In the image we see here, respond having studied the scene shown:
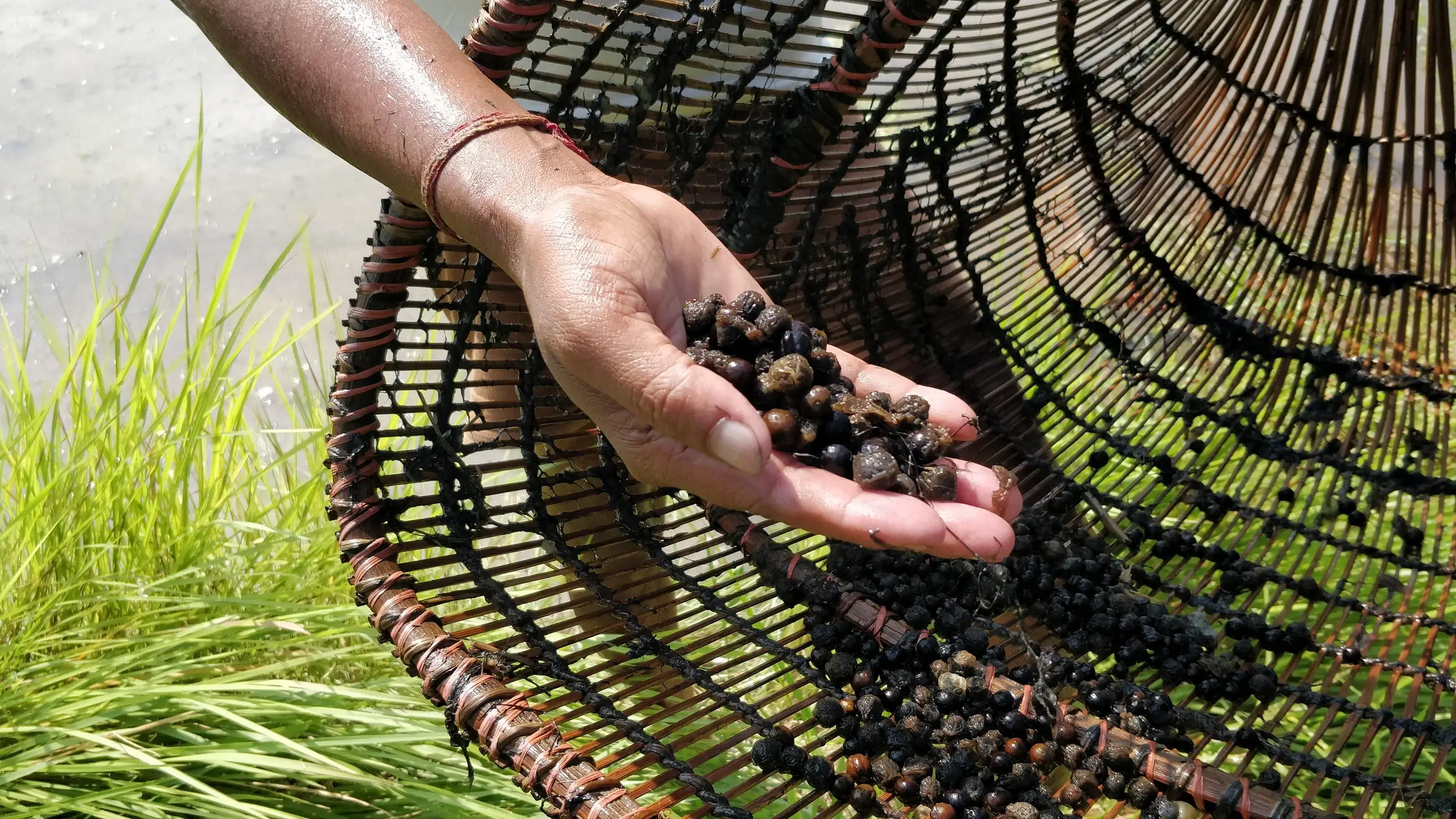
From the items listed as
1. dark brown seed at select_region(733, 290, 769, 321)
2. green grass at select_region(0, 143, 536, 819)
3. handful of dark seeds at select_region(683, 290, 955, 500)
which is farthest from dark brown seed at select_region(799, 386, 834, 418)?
green grass at select_region(0, 143, 536, 819)

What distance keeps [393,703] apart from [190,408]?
2.45 ft

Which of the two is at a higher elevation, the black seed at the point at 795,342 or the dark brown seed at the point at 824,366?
the black seed at the point at 795,342

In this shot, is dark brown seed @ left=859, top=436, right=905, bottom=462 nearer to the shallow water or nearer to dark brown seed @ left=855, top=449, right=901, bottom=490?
dark brown seed @ left=855, top=449, right=901, bottom=490

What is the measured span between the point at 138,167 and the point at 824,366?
3363 mm

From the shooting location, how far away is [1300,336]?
1936 mm

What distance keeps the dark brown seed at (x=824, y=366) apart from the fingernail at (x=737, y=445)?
0.25m

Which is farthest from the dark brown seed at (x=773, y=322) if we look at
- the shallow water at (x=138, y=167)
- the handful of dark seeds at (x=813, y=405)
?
the shallow water at (x=138, y=167)

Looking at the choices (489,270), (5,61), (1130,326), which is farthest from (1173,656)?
(5,61)

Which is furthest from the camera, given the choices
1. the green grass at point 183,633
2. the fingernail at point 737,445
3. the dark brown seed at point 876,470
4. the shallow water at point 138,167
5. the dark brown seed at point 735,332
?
the shallow water at point 138,167

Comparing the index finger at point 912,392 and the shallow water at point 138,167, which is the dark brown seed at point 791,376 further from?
the shallow water at point 138,167

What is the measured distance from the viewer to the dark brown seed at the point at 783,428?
1.16 meters

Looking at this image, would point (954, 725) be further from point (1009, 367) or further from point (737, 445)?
point (1009, 367)

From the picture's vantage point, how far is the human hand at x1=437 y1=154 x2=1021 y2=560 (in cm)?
102

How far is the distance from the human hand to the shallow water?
2366 mm
